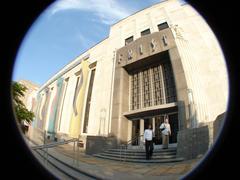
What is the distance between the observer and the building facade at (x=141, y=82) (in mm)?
7324

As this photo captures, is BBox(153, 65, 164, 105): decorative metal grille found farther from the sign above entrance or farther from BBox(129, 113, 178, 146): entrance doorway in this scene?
the sign above entrance

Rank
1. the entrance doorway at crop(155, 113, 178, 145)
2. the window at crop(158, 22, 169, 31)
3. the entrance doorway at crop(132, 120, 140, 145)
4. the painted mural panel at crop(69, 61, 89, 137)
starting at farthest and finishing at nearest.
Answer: the window at crop(158, 22, 169, 31) → the entrance doorway at crop(132, 120, 140, 145) → the entrance doorway at crop(155, 113, 178, 145) → the painted mural panel at crop(69, 61, 89, 137)

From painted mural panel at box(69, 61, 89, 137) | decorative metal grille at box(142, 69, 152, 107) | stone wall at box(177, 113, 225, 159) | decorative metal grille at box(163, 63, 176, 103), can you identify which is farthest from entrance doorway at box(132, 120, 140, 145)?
stone wall at box(177, 113, 225, 159)

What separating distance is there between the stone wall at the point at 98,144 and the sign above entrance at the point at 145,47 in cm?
479

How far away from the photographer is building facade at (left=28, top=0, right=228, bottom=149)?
7324 mm

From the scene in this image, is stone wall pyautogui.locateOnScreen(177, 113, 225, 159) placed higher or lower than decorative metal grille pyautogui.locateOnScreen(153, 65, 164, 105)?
lower

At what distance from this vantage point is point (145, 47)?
10.2 metres

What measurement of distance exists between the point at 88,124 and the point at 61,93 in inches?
136

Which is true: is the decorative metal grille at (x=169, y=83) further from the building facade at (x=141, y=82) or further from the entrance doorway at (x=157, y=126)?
the entrance doorway at (x=157, y=126)

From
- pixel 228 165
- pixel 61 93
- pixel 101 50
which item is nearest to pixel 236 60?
pixel 228 165

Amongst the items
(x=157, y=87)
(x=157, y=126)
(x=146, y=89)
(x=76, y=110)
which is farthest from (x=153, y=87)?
(x=76, y=110)

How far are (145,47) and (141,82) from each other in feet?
6.87

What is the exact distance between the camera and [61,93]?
7441mm

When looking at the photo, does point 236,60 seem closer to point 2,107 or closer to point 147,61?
point 2,107
